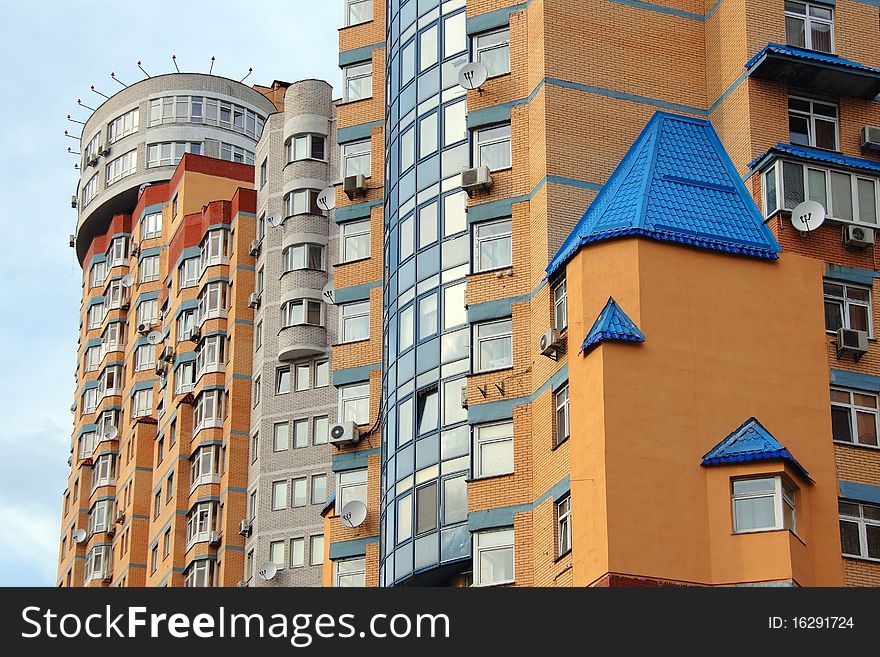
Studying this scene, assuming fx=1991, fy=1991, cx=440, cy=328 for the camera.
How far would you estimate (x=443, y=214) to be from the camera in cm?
4969

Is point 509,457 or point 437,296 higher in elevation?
point 437,296

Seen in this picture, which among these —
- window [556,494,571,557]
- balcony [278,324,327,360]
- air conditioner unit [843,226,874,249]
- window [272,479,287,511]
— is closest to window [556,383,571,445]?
window [556,494,571,557]

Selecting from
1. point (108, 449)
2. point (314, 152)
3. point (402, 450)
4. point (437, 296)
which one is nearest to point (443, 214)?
point (437, 296)

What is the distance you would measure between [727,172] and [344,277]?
13781 mm

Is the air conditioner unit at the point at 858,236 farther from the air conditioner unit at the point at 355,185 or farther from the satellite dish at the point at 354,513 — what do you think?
the air conditioner unit at the point at 355,185

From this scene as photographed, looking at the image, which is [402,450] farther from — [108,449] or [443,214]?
[108,449]

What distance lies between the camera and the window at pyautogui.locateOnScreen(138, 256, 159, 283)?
302 feet

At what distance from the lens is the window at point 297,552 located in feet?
230

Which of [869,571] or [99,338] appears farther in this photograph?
[99,338]

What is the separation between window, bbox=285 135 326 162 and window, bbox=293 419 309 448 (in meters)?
9.93

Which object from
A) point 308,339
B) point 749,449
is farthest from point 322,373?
point 749,449
